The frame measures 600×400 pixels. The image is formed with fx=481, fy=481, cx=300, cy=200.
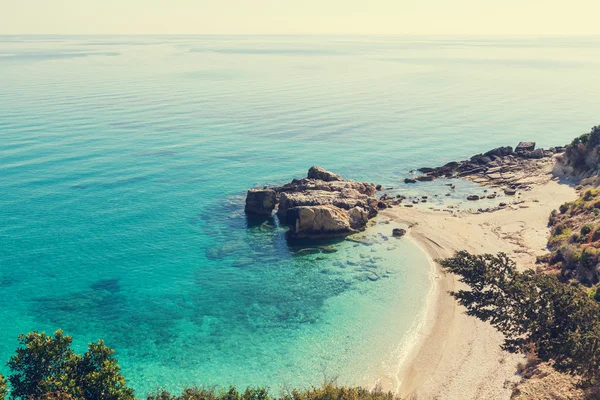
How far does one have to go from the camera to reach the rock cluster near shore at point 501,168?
87.7 metres

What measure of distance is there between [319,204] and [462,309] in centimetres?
2578

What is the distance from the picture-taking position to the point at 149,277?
2200 inches

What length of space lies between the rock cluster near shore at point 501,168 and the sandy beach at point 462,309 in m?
5.28

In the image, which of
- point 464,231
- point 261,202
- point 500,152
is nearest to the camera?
point 464,231

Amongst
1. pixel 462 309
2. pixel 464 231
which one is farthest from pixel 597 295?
pixel 464 231

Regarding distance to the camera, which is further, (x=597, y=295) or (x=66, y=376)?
(x=597, y=295)

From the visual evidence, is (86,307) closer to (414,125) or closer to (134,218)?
(134,218)

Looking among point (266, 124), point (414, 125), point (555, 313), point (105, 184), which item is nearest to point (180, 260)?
point (105, 184)

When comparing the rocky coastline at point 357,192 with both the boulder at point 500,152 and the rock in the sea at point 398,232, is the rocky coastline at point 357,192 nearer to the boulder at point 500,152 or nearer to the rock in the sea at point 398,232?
the boulder at point 500,152

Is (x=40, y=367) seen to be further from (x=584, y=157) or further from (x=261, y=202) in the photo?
(x=584, y=157)

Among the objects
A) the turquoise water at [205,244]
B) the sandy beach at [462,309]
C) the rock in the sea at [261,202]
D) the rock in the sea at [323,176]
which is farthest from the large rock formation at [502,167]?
the rock in the sea at [261,202]

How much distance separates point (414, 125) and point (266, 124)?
3996 cm

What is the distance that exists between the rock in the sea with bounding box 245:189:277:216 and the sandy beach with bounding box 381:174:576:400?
1722 centimetres

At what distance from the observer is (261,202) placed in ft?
235
